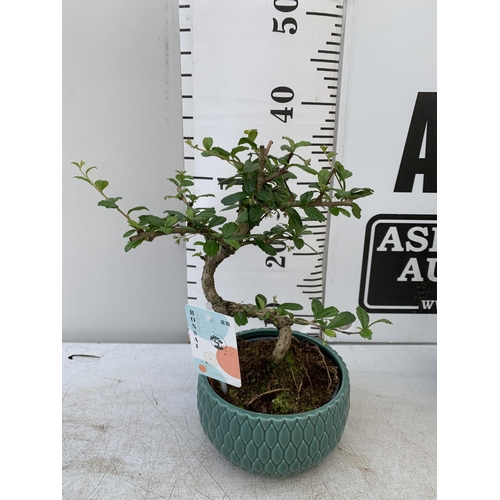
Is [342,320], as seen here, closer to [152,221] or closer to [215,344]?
[215,344]

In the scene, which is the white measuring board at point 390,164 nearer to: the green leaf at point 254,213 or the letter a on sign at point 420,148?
the letter a on sign at point 420,148

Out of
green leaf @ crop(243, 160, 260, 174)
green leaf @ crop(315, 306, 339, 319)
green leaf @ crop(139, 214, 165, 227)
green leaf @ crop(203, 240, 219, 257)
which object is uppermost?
green leaf @ crop(243, 160, 260, 174)

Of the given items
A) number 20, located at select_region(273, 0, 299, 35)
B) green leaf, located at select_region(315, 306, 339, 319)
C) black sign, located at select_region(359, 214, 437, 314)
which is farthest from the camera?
black sign, located at select_region(359, 214, 437, 314)

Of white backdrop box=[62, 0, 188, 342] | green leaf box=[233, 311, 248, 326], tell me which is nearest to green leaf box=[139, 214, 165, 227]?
green leaf box=[233, 311, 248, 326]

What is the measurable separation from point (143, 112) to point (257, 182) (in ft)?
1.72

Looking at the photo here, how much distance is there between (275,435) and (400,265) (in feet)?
2.16

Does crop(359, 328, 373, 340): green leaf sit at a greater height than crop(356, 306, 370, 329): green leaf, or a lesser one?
lesser

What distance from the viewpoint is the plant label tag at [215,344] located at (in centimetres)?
71

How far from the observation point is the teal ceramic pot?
699mm

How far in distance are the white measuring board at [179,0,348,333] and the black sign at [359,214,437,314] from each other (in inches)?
7.7

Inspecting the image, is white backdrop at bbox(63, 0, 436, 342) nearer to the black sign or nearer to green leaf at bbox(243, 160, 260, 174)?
the black sign

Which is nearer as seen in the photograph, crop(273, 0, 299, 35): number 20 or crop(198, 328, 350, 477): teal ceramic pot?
crop(198, 328, 350, 477): teal ceramic pot

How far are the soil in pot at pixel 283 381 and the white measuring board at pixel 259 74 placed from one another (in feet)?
0.95

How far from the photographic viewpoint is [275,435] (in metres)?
0.70
